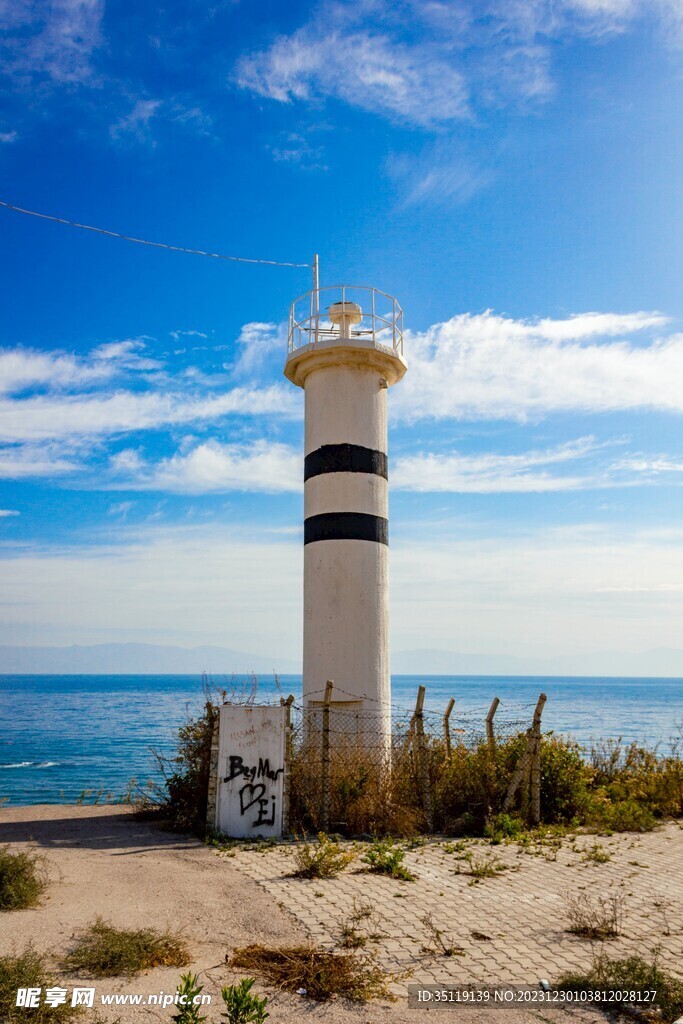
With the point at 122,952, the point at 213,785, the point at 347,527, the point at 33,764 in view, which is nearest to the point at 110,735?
the point at 33,764

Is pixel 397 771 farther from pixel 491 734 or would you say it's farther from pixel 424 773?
pixel 491 734

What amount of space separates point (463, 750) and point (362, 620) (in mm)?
2987

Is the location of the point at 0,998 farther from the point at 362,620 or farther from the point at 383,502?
the point at 383,502

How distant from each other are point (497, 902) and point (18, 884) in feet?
16.6

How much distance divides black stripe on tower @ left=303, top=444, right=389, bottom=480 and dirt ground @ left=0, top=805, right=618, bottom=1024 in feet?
23.2

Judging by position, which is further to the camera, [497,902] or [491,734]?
[491,734]

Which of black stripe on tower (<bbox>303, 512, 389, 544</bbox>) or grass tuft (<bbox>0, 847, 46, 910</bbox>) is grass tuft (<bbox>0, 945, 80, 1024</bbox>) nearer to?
grass tuft (<bbox>0, 847, 46, 910</bbox>)

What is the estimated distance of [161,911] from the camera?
7.98m

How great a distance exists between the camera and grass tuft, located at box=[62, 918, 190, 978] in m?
6.19

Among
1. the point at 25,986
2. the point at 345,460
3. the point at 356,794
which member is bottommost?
the point at 25,986

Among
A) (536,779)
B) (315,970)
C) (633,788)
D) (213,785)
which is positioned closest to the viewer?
(315,970)

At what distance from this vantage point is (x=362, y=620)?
48.8 feet

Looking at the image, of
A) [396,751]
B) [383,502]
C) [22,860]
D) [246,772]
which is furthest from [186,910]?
[383,502]

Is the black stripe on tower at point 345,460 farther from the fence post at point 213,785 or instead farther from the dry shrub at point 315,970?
the dry shrub at point 315,970
